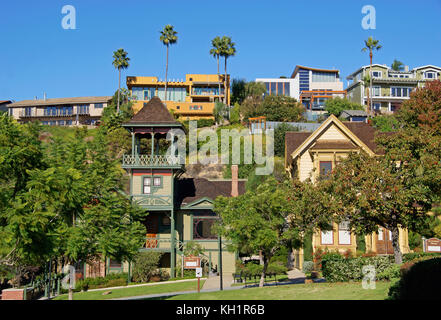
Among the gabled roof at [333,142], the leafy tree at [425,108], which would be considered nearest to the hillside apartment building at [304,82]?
the leafy tree at [425,108]

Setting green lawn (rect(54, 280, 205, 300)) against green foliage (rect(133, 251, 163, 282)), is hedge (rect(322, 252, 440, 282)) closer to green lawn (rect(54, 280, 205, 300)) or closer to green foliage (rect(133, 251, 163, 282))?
green lawn (rect(54, 280, 205, 300))

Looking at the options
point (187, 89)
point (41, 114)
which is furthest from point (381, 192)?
point (41, 114)

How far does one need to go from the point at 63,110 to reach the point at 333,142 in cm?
7741

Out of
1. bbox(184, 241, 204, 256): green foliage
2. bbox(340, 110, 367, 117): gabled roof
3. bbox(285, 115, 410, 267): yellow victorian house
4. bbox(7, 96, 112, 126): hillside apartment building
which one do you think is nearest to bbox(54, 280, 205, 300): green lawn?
bbox(184, 241, 204, 256): green foliage

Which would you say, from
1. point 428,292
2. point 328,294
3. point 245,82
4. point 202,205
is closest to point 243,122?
point 245,82

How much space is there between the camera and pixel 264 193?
27.8 metres

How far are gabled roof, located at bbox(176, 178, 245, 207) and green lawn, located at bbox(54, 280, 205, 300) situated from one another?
8.97 m

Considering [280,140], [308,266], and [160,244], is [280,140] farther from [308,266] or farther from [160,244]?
[308,266]

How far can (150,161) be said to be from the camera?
42.6m

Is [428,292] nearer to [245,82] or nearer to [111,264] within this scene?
[111,264]

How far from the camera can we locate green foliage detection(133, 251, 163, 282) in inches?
1545

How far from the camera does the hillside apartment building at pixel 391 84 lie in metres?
96.3
